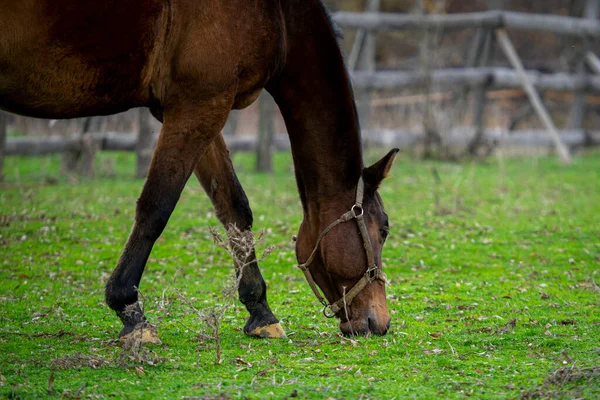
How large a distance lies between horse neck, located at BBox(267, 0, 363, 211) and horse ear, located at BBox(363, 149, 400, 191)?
7 centimetres

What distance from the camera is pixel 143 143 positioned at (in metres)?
12.0

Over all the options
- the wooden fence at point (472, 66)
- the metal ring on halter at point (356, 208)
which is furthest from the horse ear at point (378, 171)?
the wooden fence at point (472, 66)

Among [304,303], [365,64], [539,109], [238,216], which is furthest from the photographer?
[365,64]

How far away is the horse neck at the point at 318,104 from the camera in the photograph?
16.0ft

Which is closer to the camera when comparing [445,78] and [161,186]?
[161,186]

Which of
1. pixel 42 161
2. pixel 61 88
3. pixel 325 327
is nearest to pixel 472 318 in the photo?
pixel 325 327

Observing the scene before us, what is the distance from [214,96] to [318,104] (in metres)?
0.69

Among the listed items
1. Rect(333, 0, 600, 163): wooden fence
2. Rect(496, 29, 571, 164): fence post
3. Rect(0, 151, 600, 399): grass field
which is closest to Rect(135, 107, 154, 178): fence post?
Rect(0, 151, 600, 399): grass field

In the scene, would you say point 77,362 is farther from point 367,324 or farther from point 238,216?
point 367,324

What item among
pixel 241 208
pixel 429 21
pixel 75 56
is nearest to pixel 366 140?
pixel 429 21

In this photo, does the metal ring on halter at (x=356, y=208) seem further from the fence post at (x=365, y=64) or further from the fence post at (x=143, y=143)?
the fence post at (x=365, y=64)

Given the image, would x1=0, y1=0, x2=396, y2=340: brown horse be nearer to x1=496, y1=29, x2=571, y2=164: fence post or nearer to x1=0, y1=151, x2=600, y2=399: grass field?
x1=0, y1=151, x2=600, y2=399: grass field

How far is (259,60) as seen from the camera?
4672mm

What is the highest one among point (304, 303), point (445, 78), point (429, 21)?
point (429, 21)
